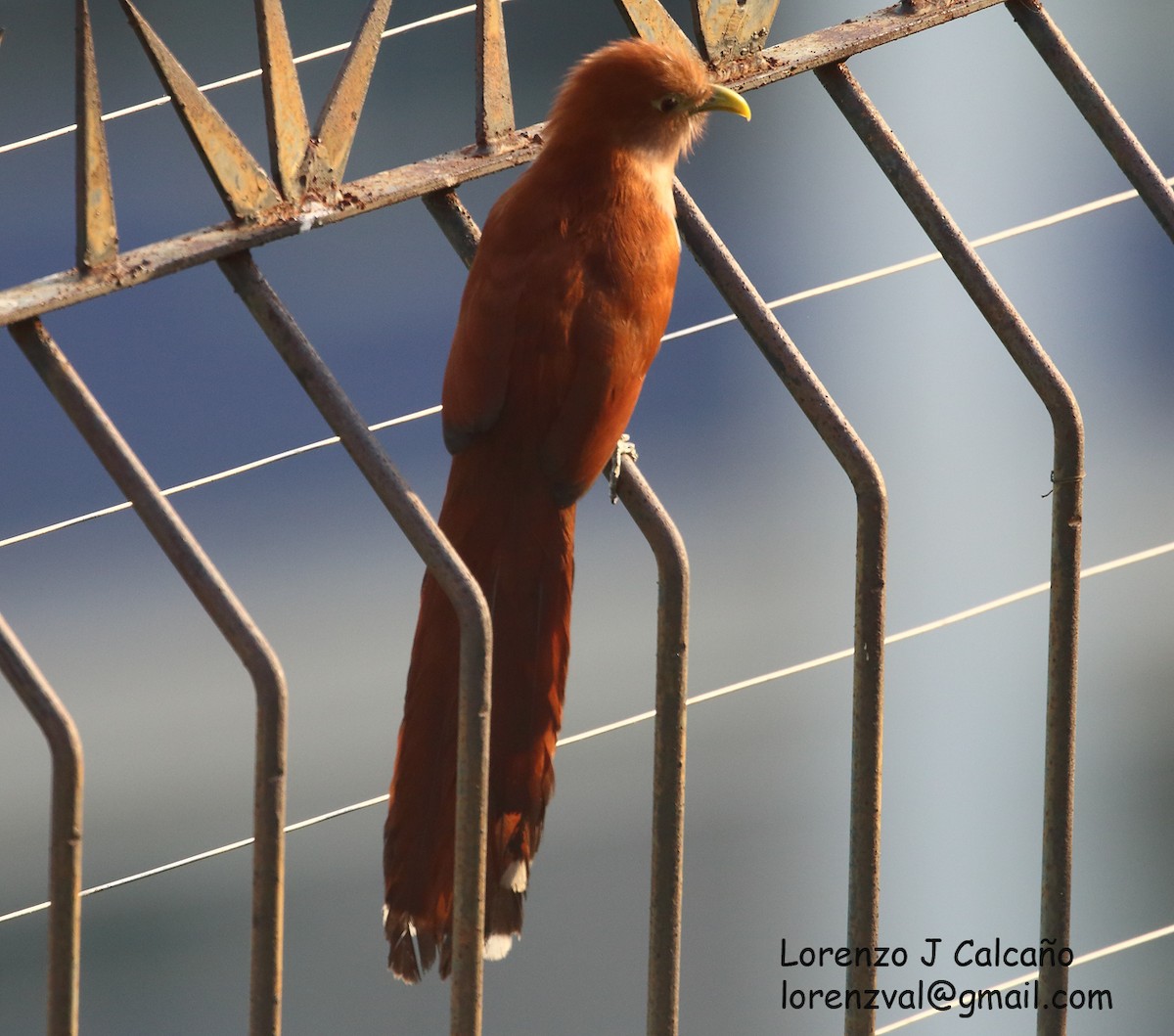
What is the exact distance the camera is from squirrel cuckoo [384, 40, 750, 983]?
49.1 inches

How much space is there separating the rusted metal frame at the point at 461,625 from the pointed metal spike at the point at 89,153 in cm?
11

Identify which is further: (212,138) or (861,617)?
(861,617)

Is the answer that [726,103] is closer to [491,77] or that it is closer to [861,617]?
[491,77]

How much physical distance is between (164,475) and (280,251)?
123cm

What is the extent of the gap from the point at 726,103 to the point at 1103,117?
1.15 ft

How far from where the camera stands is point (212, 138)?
3.78ft

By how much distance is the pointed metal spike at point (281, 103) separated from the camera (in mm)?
1160

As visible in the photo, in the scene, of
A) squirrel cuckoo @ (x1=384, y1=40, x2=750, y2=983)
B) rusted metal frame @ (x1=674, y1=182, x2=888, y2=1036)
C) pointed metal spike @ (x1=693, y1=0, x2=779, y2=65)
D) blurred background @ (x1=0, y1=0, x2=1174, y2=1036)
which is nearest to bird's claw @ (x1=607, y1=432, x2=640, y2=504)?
squirrel cuckoo @ (x1=384, y1=40, x2=750, y2=983)

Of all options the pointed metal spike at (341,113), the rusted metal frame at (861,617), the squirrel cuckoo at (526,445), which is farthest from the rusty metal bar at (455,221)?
the rusted metal frame at (861,617)

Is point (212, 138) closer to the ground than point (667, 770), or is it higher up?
higher up

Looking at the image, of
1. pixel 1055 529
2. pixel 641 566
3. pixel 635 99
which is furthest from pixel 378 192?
pixel 641 566

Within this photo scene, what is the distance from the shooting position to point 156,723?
5125mm

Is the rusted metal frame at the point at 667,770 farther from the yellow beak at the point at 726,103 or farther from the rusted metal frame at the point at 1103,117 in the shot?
the rusted metal frame at the point at 1103,117

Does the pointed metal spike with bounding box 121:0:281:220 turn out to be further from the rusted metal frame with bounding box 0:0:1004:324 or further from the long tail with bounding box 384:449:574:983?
the long tail with bounding box 384:449:574:983
